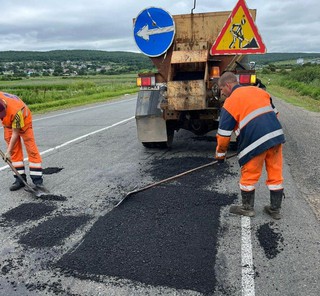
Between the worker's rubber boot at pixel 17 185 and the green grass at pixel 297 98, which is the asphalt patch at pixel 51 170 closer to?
the worker's rubber boot at pixel 17 185

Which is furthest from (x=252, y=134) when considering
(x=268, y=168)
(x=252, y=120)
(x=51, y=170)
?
(x=51, y=170)

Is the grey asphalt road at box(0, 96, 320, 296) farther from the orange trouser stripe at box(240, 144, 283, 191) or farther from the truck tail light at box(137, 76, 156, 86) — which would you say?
the truck tail light at box(137, 76, 156, 86)

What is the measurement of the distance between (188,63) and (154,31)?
2.66 feet

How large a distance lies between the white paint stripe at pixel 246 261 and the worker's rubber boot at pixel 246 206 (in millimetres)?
124

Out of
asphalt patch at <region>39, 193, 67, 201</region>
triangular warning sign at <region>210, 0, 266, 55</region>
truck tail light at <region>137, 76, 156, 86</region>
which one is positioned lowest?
asphalt patch at <region>39, 193, 67, 201</region>

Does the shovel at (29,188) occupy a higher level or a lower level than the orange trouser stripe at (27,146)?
lower

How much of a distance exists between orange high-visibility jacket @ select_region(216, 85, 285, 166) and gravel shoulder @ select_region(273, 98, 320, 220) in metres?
→ 1.05

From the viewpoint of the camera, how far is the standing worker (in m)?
3.58

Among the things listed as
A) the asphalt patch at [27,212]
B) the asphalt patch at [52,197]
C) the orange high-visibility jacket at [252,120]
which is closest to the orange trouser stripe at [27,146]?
the asphalt patch at [52,197]

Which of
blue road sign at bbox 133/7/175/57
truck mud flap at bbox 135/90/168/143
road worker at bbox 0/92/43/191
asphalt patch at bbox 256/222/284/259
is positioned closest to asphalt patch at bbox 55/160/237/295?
asphalt patch at bbox 256/222/284/259

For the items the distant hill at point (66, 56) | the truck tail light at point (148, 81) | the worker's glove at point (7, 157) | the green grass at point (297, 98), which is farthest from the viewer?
the distant hill at point (66, 56)

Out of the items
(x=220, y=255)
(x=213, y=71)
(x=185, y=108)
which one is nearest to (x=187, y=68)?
(x=213, y=71)

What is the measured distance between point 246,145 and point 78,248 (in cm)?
200

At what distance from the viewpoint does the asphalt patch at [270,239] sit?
305cm
